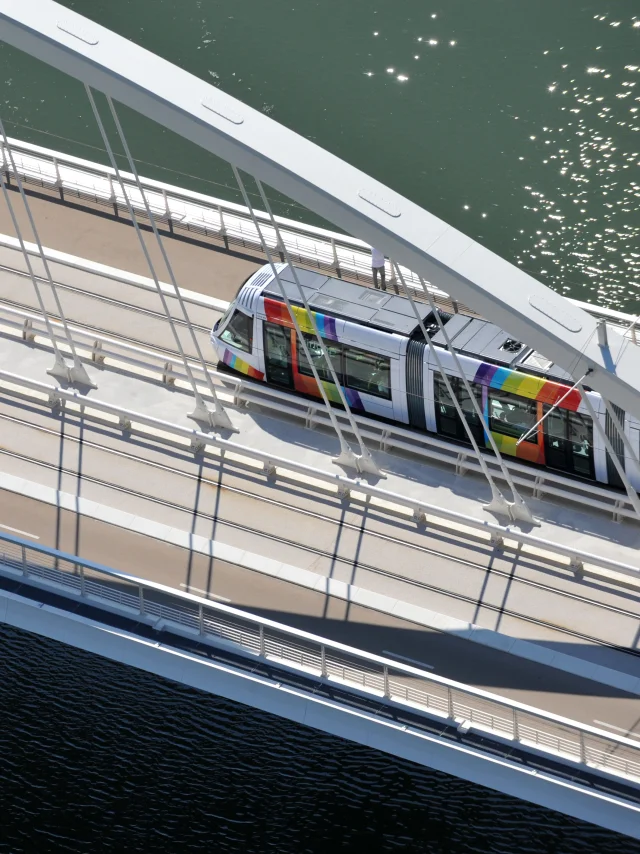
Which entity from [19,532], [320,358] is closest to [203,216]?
[320,358]

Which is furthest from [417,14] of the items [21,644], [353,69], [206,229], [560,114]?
[21,644]

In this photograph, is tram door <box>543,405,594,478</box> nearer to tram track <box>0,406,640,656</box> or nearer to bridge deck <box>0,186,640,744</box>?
bridge deck <box>0,186,640,744</box>

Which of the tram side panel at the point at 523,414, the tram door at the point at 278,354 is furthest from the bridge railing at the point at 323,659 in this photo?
the tram door at the point at 278,354

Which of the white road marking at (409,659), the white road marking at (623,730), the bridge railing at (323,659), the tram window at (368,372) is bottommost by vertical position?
the bridge railing at (323,659)

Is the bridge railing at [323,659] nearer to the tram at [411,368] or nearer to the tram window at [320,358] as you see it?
the tram at [411,368]

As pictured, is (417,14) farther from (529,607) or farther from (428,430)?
(529,607)
